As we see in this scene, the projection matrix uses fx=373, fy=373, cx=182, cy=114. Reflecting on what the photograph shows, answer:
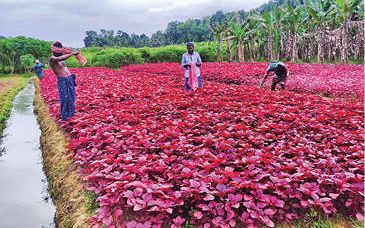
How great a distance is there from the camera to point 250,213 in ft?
11.4

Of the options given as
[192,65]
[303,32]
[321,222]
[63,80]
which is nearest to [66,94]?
[63,80]

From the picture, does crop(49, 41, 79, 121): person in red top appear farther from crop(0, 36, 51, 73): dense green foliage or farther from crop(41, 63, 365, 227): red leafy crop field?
crop(0, 36, 51, 73): dense green foliage

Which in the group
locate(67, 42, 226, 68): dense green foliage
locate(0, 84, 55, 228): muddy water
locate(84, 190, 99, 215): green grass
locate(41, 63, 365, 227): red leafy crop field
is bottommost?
locate(0, 84, 55, 228): muddy water

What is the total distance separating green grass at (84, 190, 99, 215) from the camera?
435 cm

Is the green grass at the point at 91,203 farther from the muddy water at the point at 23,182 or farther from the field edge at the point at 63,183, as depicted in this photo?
the muddy water at the point at 23,182

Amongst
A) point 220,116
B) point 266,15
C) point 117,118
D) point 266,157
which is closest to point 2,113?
point 117,118

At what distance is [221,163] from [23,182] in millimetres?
3911

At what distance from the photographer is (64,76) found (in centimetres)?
807

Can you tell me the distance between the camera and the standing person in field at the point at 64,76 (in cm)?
779

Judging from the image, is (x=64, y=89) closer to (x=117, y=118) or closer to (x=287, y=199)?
(x=117, y=118)

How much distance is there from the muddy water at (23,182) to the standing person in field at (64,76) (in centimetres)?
121

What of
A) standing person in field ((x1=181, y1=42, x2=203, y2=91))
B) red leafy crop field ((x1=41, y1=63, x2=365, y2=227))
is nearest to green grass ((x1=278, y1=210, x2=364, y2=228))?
Result: red leafy crop field ((x1=41, y1=63, x2=365, y2=227))

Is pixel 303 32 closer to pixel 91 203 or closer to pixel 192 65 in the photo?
pixel 192 65

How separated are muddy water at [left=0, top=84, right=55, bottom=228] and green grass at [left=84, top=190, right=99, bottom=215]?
772 mm
